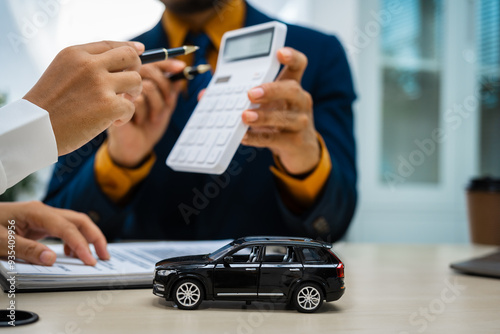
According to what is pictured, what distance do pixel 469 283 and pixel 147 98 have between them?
0.61m

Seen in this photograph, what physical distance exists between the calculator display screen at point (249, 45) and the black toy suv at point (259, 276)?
0.29m

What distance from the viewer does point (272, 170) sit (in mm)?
878

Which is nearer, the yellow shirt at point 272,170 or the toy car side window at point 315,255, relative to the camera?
the toy car side window at point 315,255

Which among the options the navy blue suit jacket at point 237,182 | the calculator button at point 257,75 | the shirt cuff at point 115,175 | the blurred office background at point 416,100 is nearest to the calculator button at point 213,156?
the calculator button at point 257,75

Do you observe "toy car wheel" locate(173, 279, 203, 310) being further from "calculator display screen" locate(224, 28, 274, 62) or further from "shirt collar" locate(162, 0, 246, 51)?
"shirt collar" locate(162, 0, 246, 51)

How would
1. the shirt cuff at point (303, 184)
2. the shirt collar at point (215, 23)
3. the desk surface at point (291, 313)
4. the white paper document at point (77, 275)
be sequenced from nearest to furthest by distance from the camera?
the desk surface at point (291, 313)
the white paper document at point (77, 275)
the shirt cuff at point (303, 184)
the shirt collar at point (215, 23)

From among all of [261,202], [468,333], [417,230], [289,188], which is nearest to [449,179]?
[417,230]

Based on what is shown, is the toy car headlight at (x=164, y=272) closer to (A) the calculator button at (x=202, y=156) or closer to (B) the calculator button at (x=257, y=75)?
(A) the calculator button at (x=202, y=156)

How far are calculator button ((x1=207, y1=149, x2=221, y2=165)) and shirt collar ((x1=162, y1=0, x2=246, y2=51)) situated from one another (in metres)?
0.51

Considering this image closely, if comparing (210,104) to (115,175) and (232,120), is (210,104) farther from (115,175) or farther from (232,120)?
(115,175)

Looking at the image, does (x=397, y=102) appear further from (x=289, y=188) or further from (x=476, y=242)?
(x=289, y=188)

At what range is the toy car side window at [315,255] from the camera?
17.3 inches

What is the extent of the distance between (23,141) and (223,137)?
0.23m

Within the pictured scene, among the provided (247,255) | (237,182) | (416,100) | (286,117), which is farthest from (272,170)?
(416,100)
